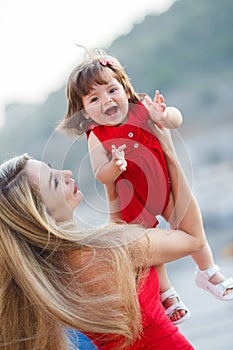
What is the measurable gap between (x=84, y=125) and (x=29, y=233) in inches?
7.7

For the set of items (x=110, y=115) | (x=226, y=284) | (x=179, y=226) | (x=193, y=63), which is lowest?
(x=193, y=63)

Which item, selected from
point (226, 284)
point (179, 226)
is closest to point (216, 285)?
point (226, 284)

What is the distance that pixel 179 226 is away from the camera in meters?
1.43

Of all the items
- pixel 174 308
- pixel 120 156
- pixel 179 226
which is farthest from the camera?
pixel 174 308

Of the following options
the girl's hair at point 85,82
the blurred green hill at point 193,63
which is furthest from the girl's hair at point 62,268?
the blurred green hill at point 193,63

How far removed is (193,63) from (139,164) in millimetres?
6986

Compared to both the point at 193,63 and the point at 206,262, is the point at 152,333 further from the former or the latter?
the point at 193,63

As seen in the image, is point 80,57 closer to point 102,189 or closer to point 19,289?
point 102,189

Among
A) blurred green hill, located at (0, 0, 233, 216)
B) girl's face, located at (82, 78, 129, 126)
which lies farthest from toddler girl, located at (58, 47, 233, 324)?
blurred green hill, located at (0, 0, 233, 216)

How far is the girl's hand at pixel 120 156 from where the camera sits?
4.26 ft

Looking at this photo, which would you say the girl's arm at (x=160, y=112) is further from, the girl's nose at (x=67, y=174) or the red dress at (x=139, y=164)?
the girl's nose at (x=67, y=174)

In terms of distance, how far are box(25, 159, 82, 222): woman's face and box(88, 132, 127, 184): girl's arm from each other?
1.7 inches

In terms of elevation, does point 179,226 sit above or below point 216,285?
above

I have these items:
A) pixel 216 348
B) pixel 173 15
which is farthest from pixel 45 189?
pixel 173 15
